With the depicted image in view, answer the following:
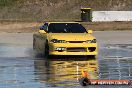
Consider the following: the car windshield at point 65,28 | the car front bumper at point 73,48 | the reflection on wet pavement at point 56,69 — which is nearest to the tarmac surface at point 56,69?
the reflection on wet pavement at point 56,69

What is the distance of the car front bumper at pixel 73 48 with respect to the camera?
2045cm

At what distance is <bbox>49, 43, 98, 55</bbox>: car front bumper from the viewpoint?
2045 cm

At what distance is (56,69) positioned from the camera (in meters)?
16.5

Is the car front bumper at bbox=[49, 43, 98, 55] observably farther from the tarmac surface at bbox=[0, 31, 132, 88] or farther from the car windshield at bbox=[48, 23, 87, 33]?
the car windshield at bbox=[48, 23, 87, 33]

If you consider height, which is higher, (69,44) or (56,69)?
(56,69)

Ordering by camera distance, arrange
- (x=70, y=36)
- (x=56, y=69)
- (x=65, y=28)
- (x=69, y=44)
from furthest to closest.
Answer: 1. (x=65, y=28)
2. (x=70, y=36)
3. (x=69, y=44)
4. (x=56, y=69)

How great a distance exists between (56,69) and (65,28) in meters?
5.93

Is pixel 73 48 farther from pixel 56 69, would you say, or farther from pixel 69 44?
pixel 56 69

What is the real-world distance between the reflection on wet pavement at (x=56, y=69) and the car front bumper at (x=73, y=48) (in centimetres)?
26

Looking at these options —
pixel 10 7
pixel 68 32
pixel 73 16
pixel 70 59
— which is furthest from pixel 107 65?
pixel 10 7

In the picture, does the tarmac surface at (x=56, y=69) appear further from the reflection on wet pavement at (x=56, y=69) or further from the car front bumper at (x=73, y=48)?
the car front bumper at (x=73, y=48)

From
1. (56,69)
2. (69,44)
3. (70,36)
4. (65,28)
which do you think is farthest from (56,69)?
(65,28)

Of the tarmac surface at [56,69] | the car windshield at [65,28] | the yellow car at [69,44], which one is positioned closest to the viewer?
the tarmac surface at [56,69]

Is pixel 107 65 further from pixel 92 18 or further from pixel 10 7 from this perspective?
pixel 10 7
